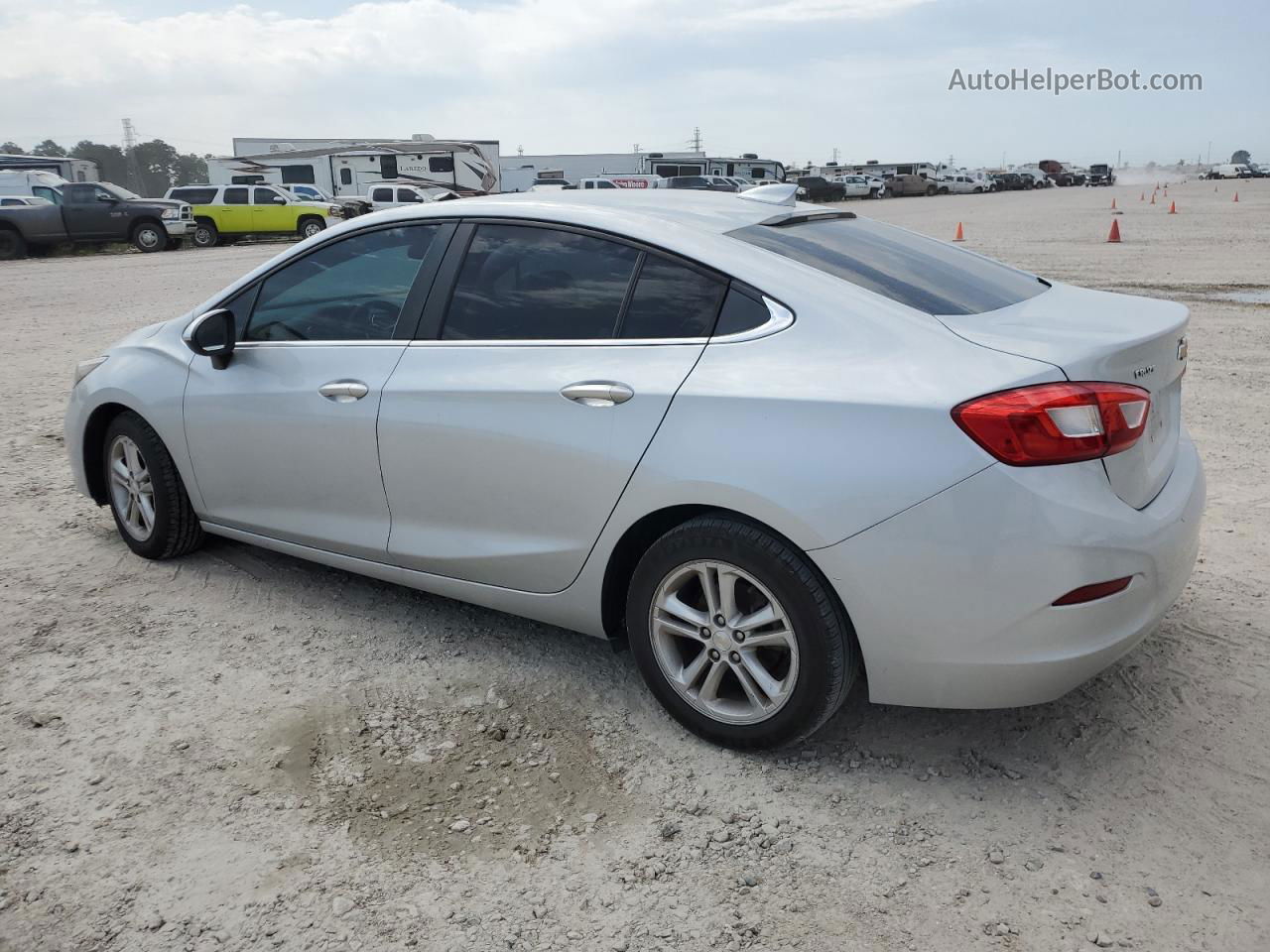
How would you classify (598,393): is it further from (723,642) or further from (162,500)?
(162,500)

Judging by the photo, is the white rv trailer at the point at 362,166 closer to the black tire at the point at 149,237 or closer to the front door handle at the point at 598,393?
the black tire at the point at 149,237

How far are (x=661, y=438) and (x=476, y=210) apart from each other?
123cm

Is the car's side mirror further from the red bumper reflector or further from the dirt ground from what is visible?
the red bumper reflector

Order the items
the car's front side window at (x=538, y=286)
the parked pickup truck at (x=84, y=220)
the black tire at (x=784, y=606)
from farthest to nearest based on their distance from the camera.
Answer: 1. the parked pickup truck at (x=84, y=220)
2. the car's front side window at (x=538, y=286)
3. the black tire at (x=784, y=606)

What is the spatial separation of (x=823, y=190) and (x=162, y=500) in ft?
186

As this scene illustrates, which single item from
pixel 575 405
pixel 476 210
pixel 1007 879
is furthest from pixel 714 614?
pixel 476 210

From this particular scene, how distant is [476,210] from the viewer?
11.8 ft

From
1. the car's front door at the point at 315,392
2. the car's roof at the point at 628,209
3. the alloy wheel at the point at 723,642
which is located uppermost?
the car's roof at the point at 628,209

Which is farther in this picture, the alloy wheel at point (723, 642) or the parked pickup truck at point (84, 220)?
the parked pickup truck at point (84, 220)

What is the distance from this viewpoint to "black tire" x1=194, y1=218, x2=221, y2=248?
28078 millimetres

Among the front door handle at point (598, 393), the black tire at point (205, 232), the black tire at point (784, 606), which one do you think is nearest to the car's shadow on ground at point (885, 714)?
the black tire at point (784, 606)

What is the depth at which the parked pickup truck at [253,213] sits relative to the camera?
91.7ft

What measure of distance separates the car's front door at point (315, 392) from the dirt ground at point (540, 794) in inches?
17.2

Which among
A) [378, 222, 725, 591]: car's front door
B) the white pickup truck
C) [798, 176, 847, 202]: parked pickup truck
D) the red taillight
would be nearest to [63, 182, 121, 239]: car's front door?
the white pickup truck
